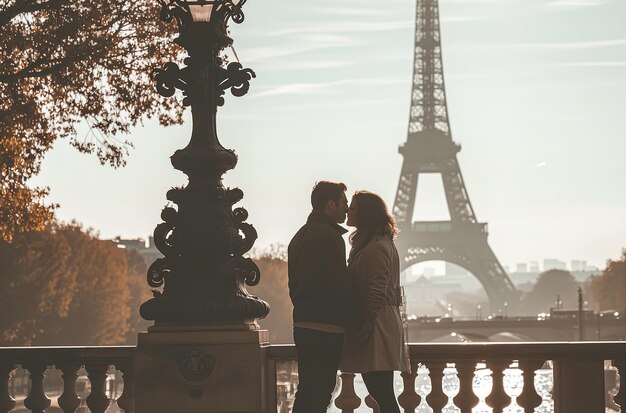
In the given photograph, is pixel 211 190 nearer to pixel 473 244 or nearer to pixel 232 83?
pixel 232 83

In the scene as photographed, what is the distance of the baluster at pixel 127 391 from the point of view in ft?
37.8

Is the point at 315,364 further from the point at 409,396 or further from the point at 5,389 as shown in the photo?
the point at 5,389

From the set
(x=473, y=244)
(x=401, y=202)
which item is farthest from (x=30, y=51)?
(x=473, y=244)

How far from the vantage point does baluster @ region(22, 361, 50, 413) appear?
462 inches

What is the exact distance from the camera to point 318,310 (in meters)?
9.89

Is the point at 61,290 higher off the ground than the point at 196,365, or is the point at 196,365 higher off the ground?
the point at 61,290

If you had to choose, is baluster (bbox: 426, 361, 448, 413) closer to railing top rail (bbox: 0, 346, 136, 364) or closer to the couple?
the couple

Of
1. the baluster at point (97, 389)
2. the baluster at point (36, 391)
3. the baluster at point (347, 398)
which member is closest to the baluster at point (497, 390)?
the baluster at point (347, 398)

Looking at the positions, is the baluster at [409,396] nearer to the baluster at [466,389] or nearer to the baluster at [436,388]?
the baluster at [436,388]

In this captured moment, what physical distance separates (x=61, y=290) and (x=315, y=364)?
2054 inches

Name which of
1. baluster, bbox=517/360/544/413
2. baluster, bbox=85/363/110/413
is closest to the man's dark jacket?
baluster, bbox=517/360/544/413

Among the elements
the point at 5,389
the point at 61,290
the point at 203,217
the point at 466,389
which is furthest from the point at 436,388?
the point at 61,290

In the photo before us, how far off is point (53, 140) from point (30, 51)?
172 cm

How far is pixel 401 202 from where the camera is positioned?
4141 inches
